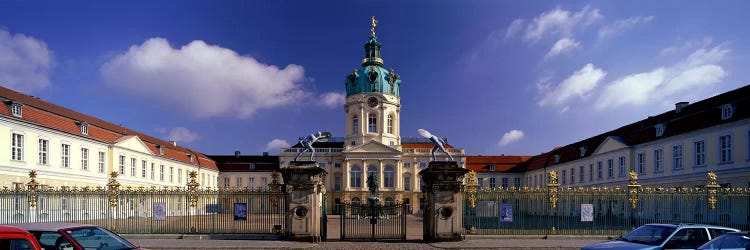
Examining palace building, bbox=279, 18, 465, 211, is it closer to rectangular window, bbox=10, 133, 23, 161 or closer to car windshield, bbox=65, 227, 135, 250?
rectangular window, bbox=10, 133, 23, 161

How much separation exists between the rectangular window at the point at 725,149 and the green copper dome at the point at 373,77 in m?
40.5

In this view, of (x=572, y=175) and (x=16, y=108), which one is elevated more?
(x=16, y=108)

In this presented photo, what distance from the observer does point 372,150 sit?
6656cm

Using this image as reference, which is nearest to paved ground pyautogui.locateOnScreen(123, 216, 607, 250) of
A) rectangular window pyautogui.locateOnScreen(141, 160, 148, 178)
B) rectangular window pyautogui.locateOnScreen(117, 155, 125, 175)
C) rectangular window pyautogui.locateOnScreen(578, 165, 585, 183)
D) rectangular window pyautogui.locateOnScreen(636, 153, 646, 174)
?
rectangular window pyautogui.locateOnScreen(636, 153, 646, 174)

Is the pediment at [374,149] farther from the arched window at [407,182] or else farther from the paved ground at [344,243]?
the paved ground at [344,243]

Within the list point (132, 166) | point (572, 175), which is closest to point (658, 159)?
point (572, 175)

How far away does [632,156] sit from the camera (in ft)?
142

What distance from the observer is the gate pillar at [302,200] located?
64.0ft

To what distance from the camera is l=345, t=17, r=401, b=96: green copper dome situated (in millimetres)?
68625

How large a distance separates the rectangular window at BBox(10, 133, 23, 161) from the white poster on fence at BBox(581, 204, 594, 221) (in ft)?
99.6

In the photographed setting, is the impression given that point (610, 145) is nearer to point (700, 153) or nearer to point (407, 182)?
point (700, 153)

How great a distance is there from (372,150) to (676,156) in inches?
1372

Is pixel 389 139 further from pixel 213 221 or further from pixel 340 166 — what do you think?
pixel 213 221

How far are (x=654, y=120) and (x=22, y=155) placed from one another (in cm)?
4251
